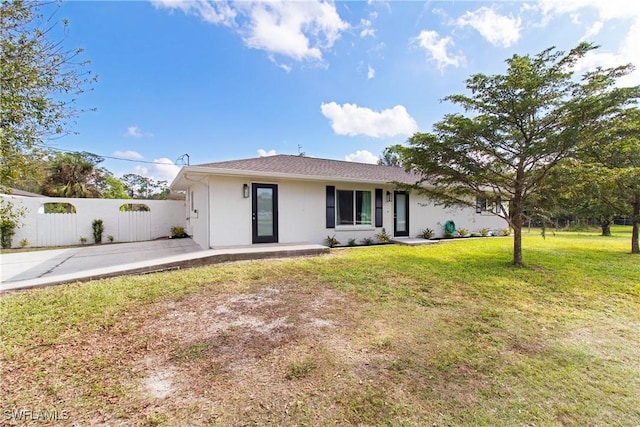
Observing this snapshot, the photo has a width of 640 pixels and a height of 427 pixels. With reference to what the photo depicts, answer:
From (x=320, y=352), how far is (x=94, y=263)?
6878 mm

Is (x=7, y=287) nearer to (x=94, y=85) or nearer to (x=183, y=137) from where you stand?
(x=94, y=85)

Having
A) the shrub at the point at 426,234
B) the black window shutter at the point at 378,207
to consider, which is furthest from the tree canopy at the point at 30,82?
the shrub at the point at 426,234

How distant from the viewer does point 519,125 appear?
6.70m

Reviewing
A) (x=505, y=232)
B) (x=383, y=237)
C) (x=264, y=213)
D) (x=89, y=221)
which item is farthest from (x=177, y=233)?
(x=505, y=232)

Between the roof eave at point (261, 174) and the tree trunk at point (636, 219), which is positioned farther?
the tree trunk at point (636, 219)

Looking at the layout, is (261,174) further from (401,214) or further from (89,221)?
(89,221)

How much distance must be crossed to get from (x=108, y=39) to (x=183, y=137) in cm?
1086

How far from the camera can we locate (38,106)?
3475 mm

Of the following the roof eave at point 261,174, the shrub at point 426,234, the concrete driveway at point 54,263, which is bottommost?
the concrete driveway at point 54,263

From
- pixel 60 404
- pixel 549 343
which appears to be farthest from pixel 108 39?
pixel 549 343

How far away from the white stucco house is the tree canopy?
12.2 feet

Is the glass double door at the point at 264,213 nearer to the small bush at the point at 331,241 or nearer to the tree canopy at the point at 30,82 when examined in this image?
the small bush at the point at 331,241

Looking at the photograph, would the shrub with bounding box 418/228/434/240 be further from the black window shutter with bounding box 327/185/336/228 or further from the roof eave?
the black window shutter with bounding box 327/185/336/228

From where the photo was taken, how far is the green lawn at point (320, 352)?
6.93ft
